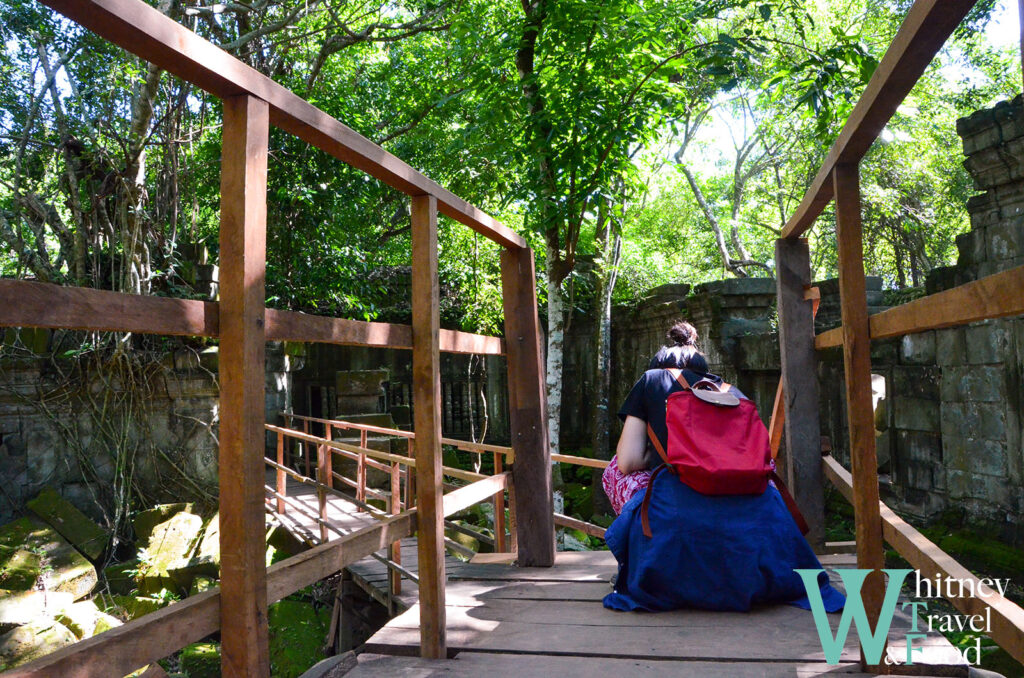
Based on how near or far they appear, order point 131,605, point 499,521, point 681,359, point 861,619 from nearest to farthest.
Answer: point 861,619
point 681,359
point 499,521
point 131,605

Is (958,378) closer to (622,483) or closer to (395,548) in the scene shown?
(622,483)

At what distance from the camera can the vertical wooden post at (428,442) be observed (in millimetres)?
2357

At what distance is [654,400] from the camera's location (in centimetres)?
311

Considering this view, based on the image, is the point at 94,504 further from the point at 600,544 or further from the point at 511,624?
the point at 511,624

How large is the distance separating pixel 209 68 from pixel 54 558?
303 inches

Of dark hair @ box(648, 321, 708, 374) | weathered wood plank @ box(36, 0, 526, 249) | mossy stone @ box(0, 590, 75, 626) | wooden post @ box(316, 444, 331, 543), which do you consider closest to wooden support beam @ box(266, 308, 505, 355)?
weathered wood plank @ box(36, 0, 526, 249)

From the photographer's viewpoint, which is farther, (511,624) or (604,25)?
(604,25)

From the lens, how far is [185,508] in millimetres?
8688

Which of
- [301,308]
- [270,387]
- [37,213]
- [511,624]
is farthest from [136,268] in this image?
[511,624]

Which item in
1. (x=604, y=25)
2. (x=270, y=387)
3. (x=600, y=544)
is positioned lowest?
(x=600, y=544)

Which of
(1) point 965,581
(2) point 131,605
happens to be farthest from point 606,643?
(2) point 131,605

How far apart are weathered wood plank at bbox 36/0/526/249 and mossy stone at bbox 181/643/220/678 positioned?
5669mm

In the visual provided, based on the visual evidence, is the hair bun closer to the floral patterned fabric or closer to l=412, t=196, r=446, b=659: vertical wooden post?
the floral patterned fabric

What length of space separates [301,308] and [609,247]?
15.7ft
